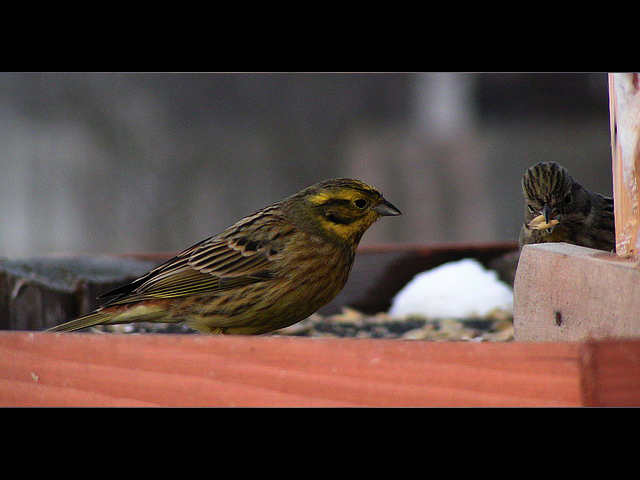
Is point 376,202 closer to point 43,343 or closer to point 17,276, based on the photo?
point 17,276

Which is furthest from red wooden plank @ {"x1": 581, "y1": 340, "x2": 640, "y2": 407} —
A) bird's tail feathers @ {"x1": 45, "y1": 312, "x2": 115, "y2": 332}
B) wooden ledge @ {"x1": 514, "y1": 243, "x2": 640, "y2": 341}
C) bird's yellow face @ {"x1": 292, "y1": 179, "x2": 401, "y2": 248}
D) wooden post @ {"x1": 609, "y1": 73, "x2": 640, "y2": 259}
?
bird's tail feathers @ {"x1": 45, "y1": 312, "x2": 115, "y2": 332}

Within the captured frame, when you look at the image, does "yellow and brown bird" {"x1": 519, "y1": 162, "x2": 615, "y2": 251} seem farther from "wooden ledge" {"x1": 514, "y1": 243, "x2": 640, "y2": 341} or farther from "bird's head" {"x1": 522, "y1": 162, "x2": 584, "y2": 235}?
"wooden ledge" {"x1": 514, "y1": 243, "x2": 640, "y2": 341}

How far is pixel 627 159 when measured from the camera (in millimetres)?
2578

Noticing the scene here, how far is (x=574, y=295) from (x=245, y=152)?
6.74 meters

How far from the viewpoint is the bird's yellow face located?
3.75m

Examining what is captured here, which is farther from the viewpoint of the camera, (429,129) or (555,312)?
(429,129)

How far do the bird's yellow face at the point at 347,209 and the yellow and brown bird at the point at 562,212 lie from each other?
835mm

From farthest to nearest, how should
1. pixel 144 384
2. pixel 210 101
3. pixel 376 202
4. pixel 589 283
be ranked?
pixel 210 101 < pixel 376 202 < pixel 589 283 < pixel 144 384

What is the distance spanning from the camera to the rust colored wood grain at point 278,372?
2.00 metres

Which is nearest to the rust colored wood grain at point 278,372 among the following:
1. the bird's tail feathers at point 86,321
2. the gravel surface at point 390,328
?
the bird's tail feathers at point 86,321

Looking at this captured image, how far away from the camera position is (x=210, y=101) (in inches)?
368

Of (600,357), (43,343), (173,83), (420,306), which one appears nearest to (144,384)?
(43,343)

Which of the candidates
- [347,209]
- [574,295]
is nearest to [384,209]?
[347,209]

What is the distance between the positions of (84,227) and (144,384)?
21.8ft
